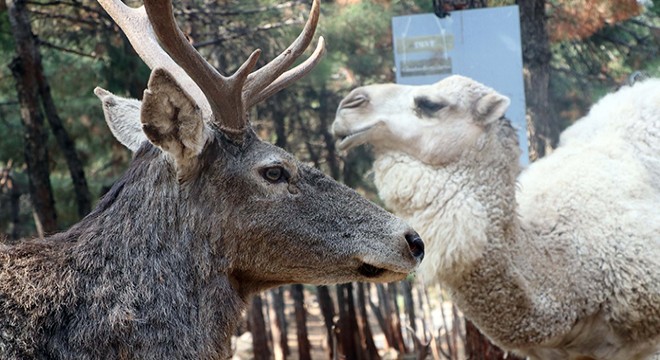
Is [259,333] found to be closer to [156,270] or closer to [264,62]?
[264,62]

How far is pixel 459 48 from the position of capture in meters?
7.32

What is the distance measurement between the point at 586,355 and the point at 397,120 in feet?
6.48

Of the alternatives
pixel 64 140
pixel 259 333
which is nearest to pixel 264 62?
pixel 64 140

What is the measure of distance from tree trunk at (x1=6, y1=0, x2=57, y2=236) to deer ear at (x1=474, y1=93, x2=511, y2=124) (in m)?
3.62

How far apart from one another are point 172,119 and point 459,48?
4266mm

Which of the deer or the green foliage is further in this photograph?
the green foliage

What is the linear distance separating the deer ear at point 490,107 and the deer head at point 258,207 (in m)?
2.47

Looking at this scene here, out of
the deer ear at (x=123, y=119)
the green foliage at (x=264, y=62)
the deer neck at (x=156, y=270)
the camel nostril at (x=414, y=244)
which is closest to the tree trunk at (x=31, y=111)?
the green foliage at (x=264, y=62)

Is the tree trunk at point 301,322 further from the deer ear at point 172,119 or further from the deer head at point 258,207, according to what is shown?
the deer ear at point 172,119

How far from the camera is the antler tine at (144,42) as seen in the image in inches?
162

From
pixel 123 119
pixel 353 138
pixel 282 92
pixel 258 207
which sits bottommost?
pixel 282 92

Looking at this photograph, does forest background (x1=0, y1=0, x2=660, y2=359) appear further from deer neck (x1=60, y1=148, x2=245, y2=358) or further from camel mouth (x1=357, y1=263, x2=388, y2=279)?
deer neck (x1=60, y1=148, x2=245, y2=358)

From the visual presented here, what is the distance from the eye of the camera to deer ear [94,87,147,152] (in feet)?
13.8

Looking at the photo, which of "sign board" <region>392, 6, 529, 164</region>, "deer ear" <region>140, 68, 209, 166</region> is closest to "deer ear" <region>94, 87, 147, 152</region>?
"deer ear" <region>140, 68, 209, 166</region>
